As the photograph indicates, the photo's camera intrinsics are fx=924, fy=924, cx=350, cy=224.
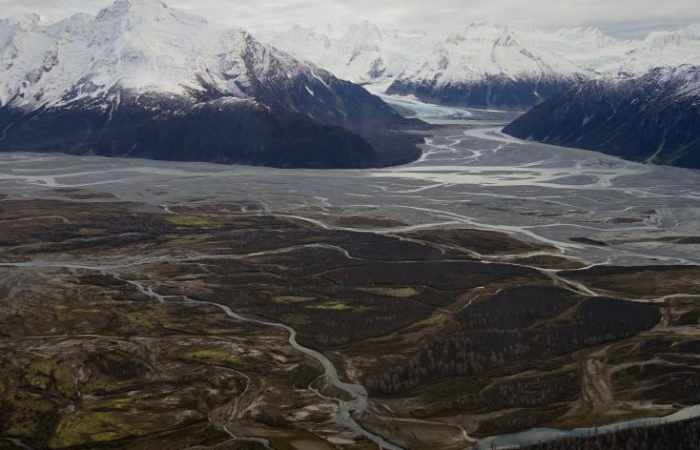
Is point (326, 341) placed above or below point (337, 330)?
below

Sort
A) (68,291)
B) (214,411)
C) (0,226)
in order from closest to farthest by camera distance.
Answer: (214,411)
(68,291)
(0,226)

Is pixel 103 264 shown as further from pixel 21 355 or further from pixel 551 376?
pixel 551 376

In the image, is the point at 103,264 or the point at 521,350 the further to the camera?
the point at 103,264

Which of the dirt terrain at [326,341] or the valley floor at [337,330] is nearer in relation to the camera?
the dirt terrain at [326,341]

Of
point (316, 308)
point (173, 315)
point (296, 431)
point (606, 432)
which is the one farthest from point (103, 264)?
point (606, 432)

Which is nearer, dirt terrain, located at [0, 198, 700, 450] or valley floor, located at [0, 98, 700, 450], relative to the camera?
dirt terrain, located at [0, 198, 700, 450]

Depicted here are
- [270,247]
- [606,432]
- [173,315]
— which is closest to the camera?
[606,432]

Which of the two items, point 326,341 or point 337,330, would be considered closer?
point 326,341
